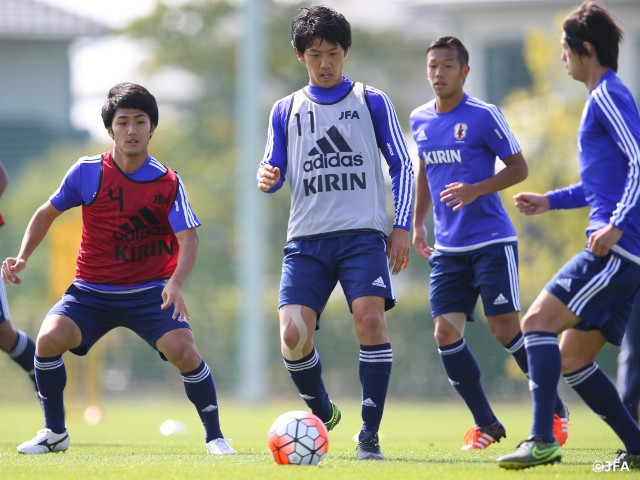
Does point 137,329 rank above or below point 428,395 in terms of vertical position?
above

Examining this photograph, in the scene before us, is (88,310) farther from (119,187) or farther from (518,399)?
(518,399)

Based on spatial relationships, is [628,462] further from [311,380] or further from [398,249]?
[311,380]

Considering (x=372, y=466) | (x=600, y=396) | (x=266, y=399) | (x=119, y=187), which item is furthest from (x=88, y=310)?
(x=266, y=399)

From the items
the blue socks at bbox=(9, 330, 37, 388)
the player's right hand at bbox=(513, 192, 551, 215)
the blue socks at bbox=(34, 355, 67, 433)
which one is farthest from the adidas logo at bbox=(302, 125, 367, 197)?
the blue socks at bbox=(9, 330, 37, 388)

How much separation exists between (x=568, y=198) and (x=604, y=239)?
32.2 inches

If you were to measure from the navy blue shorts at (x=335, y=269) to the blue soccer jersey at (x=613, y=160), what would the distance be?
1281 mm

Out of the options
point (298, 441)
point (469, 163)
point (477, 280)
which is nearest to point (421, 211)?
point (469, 163)

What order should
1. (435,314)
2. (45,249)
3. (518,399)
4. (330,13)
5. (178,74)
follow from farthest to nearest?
(178,74) → (45,249) → (518,399) → (435,314) → (330,13)

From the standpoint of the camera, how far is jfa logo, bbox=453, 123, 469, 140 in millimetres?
6887

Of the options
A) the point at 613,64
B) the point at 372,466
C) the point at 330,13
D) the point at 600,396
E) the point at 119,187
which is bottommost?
the point at 372,466

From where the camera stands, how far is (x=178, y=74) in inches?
732

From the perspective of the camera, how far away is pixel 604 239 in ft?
15.9

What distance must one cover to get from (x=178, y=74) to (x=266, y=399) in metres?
6.37

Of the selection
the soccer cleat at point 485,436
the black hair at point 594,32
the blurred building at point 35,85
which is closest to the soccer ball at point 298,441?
the soccer cleat at point 485,436
